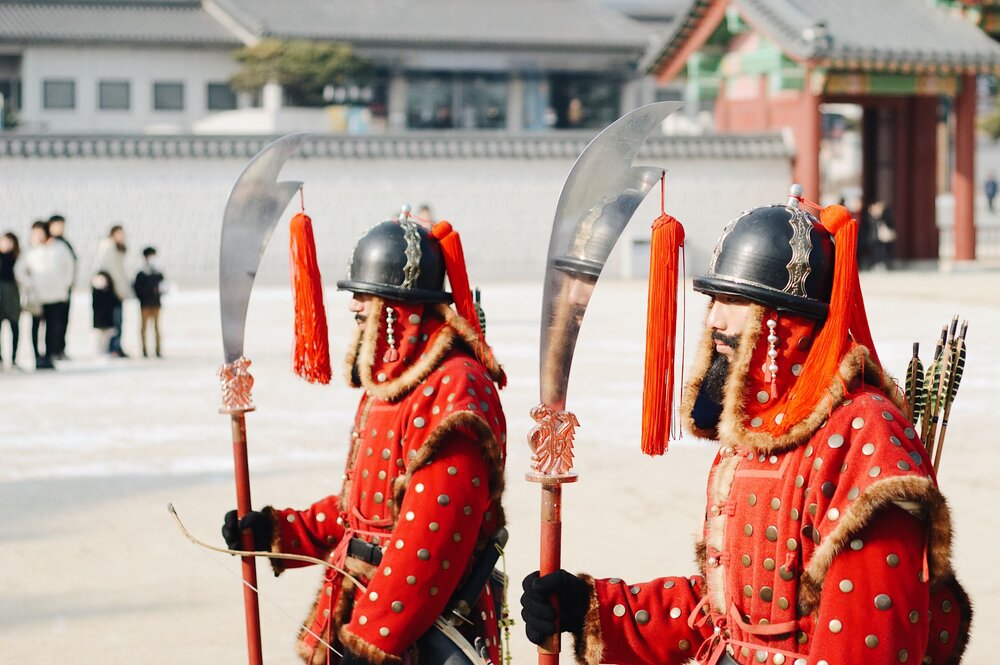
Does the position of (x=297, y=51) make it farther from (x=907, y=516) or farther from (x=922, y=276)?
(x=907, y=516)

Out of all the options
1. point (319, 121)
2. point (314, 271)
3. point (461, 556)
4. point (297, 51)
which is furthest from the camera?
point (297, 51)

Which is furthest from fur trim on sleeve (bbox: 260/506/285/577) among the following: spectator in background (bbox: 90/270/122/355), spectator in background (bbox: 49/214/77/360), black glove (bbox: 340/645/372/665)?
spectator in background (bbox: 90/270/122/355)

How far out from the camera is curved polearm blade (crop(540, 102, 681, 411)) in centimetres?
243

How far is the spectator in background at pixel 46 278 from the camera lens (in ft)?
40.9

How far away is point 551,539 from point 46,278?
10.8m

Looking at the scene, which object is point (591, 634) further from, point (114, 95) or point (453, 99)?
point (453, 99)

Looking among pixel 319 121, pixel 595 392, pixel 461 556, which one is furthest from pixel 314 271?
pixel 319 121

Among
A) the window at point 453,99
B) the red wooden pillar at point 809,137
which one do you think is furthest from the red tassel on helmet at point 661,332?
the window at point 453,99

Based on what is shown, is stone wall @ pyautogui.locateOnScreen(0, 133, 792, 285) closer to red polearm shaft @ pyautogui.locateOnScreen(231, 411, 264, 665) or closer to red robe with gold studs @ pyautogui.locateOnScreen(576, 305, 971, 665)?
red polearm shaft @ pyautogui.locateOnScreen(231, 411, 264, 665)

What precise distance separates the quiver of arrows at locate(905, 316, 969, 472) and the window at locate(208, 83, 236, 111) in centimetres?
3344

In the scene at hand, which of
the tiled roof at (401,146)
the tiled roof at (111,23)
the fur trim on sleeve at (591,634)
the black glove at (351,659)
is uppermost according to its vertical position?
the tiled roof at (111,23)

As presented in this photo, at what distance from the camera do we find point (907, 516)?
227 centimetres

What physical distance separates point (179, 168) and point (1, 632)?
60.9 feet

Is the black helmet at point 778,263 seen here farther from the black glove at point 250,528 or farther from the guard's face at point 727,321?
the black glove at point 250,528
